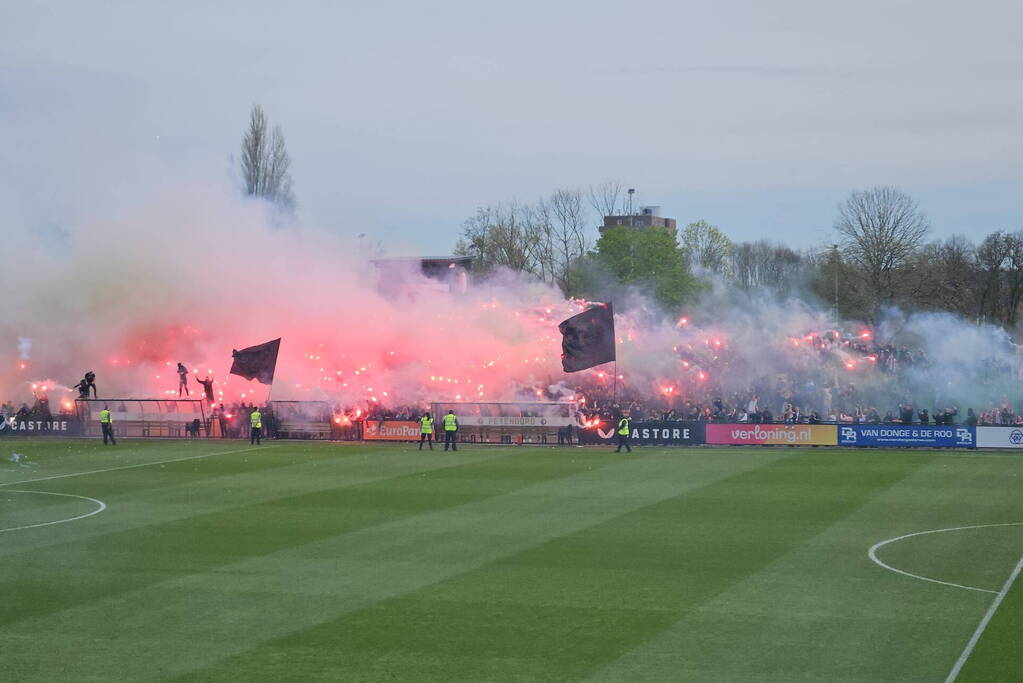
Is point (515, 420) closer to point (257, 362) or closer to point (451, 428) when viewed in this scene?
point (451, 428)

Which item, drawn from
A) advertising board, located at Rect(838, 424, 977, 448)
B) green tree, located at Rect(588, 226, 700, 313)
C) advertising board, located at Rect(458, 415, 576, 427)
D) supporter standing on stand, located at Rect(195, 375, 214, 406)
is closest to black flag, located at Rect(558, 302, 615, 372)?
advertising board, located at Rect(458, 415, 576, 427)

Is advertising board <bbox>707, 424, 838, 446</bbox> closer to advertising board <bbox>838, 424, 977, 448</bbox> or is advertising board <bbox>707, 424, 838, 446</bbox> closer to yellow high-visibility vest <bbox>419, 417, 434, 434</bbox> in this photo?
advertising board <bbox>838, 424, 977, 448</bbox>

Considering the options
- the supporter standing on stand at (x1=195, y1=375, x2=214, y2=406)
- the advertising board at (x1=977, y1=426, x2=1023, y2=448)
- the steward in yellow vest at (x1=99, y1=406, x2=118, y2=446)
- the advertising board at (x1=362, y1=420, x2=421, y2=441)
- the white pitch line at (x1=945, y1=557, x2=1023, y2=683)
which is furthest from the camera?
the supporter standing on stand at (x1=195, y1=375, x2=214, y2=406)

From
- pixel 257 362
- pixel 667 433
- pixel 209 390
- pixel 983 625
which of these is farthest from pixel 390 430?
pixel 983 625

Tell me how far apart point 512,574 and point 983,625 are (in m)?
7.79

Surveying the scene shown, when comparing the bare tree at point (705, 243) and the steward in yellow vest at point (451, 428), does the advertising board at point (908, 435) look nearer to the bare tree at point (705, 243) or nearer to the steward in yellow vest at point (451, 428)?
the steward in yellow vest at point (451, 428)

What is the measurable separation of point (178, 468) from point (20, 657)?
22.9 m

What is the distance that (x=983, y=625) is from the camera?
676 inches

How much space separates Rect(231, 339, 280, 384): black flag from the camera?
4781 cm

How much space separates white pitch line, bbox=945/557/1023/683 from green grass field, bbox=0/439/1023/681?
4.5 inches

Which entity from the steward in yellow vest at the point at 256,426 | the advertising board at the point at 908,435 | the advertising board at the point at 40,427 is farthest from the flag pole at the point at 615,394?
the advertising board at the point at 40,427

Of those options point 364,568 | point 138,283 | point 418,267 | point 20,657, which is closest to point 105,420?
point 138,283

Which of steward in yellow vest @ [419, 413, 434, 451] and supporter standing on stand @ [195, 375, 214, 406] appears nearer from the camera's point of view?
steward in yellow vest @ [419, 413, 434, 451]

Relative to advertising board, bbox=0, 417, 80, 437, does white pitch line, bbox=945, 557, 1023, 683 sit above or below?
below
